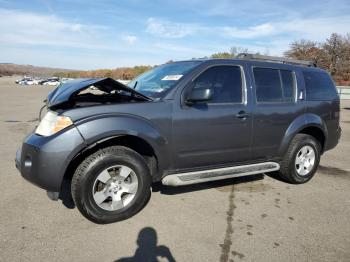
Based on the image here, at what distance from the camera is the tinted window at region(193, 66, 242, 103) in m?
4.36

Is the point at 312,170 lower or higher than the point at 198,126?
lower

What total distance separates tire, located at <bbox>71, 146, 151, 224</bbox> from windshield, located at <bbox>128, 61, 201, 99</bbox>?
2.97ft

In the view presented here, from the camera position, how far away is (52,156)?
343 cm

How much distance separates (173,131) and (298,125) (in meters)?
2.15

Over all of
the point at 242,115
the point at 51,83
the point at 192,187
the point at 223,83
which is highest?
the point at 51,83

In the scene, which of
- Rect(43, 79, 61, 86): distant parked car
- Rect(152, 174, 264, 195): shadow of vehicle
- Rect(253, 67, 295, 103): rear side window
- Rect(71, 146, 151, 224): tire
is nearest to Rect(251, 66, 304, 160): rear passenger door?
Rect(253, 67, 295, 103): rear side window

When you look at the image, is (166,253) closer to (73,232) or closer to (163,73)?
(73,232)

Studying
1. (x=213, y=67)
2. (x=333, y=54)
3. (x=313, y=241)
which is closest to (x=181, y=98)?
(x=213, y=67)

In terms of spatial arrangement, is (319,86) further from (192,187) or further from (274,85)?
(192,187)

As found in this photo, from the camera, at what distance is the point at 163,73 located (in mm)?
4805

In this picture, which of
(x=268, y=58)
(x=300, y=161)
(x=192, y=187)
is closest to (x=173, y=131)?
(x=192, y=187)

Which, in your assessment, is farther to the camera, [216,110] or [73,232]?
[216,110]

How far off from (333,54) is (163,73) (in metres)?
51.7

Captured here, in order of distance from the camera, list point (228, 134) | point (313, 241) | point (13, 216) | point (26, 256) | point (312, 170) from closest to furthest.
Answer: point (26, 256) → point (313, 241) → point (13, 216) → point (228, 134) → point (312, 170)
